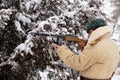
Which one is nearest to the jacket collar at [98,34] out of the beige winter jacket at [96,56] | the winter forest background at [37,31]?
the beige winter jacket at [96,56]

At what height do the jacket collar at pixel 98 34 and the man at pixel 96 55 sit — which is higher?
the jacket collar at pixel 98 34

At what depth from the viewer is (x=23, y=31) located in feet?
15.0

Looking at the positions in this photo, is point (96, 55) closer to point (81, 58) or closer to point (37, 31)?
point (81, 58)

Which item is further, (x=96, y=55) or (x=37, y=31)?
(x=37, y=31)

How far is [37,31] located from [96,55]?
106cm

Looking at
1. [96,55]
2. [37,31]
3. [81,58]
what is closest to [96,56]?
[96,55]

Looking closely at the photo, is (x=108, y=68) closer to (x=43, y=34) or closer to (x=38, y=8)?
(x=43, y=34)

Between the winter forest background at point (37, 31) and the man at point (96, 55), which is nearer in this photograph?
the man at point (96, 55)

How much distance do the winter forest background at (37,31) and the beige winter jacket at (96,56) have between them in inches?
24.9

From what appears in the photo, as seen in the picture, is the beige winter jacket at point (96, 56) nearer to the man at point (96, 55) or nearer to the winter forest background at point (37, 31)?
the man at point (96, 55)

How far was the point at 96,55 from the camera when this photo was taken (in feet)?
11.1

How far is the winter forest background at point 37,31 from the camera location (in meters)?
4.21

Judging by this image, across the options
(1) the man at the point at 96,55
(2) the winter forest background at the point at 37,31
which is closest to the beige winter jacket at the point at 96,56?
(1) the man at the point at 96,55

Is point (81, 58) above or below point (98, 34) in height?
below
